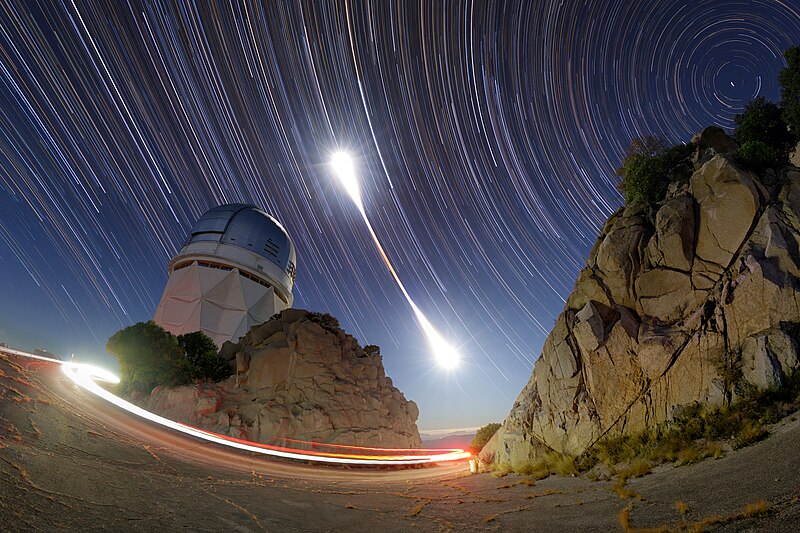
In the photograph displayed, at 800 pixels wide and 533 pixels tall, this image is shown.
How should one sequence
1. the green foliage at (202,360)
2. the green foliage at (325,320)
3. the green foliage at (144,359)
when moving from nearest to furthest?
the green foliage at (144,359)
the green foliage at (202,360)
the green foliage at (325,320)

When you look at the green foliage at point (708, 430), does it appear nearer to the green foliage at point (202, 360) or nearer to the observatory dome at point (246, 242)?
the green foliage at point (202, 360)

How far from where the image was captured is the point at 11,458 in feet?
19.8

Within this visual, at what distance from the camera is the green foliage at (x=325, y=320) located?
3078 centimetres

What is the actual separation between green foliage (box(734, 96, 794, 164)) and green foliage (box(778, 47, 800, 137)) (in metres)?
0.43

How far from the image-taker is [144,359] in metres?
24.8

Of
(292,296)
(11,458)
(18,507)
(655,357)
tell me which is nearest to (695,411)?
(655,357)

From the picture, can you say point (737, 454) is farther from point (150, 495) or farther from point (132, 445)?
point (132, 445)

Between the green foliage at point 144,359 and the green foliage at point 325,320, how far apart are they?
9854 mm

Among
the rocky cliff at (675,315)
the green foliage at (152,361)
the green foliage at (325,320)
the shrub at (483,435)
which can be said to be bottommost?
the shrub at (483,435)

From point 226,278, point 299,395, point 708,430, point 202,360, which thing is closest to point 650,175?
point 708,430

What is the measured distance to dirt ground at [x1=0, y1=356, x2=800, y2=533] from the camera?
A: 5109 mm

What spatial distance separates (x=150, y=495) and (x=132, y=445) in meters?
4.87

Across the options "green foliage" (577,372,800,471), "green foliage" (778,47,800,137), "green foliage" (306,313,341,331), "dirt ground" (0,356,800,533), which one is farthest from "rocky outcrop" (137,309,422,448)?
"green foliage" (778,47,800,137)

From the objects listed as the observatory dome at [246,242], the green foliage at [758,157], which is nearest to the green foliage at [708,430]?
the green foliage at [758,157]
